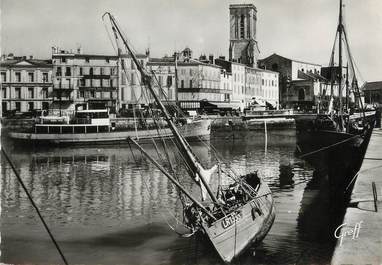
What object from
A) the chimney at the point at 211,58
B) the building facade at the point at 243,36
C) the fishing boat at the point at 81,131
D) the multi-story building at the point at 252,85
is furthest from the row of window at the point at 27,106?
the building facade at the point at 243,36

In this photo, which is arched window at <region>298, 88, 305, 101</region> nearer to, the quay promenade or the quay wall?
the quay wall

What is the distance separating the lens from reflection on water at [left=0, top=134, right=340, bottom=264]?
49.4 ft

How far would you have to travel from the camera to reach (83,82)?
75.6 meters

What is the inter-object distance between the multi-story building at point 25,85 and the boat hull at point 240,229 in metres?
58.7

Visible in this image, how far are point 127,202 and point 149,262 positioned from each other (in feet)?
26.7

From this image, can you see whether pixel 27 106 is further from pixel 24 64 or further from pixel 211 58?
pixel 211 58

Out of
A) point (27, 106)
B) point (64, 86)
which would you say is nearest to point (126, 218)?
point (27, 106)

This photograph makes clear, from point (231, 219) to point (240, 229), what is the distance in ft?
1.86

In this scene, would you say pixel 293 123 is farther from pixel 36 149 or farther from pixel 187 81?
pixel 36 149

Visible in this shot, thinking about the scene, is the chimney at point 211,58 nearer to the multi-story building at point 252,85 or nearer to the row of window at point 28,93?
the multi-story building at point 252,85

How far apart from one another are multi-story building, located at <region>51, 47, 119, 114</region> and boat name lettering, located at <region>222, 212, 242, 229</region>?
61.6 m

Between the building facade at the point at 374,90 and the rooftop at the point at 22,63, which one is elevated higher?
the rooftop at the point at 22,63

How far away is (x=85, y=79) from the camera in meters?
75.5

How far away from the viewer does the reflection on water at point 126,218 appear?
15070 millimetres
